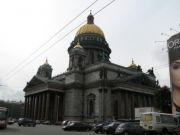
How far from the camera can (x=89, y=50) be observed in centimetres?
8038

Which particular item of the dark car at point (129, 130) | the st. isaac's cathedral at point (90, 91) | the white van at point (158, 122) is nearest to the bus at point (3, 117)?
the dark car at point (129, 130)

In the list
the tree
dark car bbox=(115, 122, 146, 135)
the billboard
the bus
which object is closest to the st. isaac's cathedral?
the tree

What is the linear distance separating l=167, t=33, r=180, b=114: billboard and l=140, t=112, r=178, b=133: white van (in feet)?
25.7

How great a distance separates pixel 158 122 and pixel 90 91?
39.4 meters

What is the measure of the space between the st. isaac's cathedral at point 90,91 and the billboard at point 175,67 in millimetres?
24647

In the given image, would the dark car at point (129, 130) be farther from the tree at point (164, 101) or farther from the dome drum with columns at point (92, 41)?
the dome drum with columns at point (92, 41)

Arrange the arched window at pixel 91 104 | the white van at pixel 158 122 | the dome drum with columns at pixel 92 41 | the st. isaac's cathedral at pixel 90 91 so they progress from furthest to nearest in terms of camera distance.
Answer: the dome drum with columns at pixel 92 41, the arched window at pixel 91 104, the st. isaac's cathedral at pixel 90 91, the white van at pixel 158 122

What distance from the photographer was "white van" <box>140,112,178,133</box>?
91.0 feet

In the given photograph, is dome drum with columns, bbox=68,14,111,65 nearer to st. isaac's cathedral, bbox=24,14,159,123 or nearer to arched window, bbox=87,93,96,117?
st. isaac's cathedral, bbox=24,14,159,123

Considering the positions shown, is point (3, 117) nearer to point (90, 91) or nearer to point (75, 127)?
point (75, 127)

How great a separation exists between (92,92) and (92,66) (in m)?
6.82

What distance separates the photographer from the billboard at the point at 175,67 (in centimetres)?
3703

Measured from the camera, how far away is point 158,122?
91.7ft

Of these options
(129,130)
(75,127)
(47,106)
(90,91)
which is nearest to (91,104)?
(90,91)
